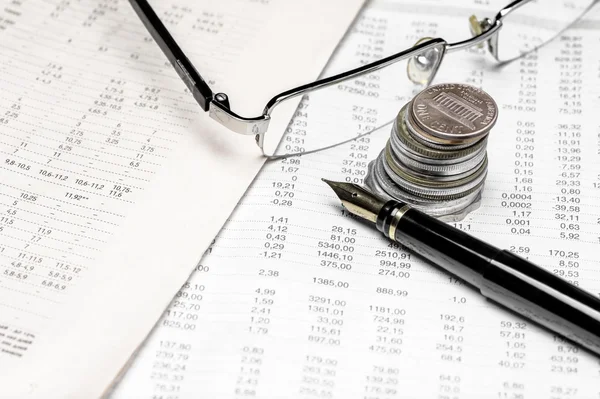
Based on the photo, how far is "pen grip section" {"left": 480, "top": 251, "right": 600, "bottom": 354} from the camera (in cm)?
55

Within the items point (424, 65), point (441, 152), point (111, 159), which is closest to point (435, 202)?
point (441, 152)

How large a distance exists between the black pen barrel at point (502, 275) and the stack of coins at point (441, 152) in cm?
4

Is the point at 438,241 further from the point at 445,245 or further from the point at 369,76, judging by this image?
the point at 369,76

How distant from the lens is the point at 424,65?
80cm

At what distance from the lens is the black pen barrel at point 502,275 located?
56 cm

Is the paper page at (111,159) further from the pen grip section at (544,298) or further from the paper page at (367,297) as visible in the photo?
the pen grip section at (544,298)

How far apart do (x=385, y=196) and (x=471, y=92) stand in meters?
0.12

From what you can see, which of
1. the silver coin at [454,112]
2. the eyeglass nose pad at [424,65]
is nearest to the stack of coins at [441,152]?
the silver coin at [454,112]

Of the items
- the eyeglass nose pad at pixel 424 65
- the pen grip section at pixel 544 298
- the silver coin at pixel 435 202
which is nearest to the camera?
the pen grip section at pixel 544 298

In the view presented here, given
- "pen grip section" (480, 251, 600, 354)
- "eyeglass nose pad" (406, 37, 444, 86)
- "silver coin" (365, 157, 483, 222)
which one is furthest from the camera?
"eyeglass nose pad" (406, 37, 444, 86)

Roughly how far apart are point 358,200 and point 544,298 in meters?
0.17

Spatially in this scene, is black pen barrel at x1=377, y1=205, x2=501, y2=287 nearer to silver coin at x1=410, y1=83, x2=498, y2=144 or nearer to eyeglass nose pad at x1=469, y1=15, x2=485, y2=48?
silver coin at x1=410, y1=83, x2=498, y2=144

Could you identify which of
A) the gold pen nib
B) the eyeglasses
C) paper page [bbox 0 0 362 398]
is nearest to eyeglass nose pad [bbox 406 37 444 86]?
the eyeglasses

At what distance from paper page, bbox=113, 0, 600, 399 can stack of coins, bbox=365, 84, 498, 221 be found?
0.11ft
